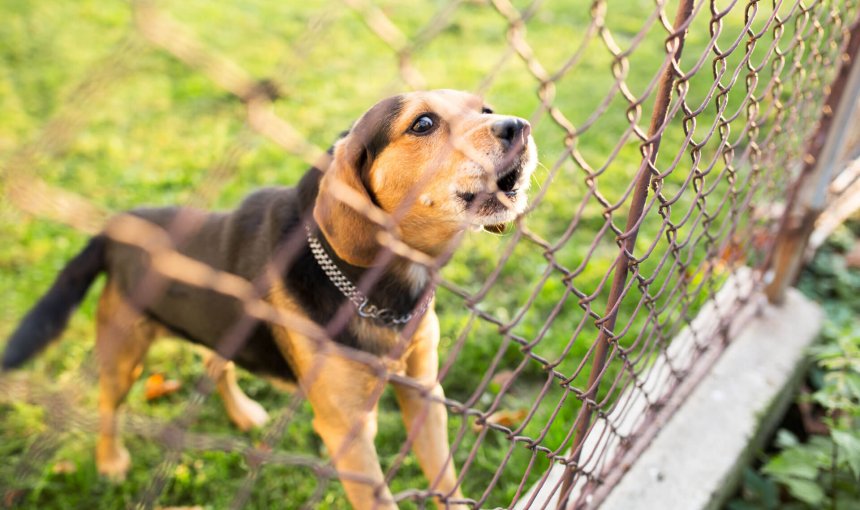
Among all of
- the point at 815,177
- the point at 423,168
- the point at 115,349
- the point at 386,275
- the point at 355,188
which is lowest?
the point at 115,349

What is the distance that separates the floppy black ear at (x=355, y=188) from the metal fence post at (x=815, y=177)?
6.35 feet

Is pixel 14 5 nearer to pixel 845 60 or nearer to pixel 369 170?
pixel 369 170

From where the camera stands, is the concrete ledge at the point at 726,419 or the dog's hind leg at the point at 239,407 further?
the dog's hind leg at the point at 239,407

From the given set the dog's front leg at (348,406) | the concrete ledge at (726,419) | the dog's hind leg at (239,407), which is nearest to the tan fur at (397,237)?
the dog's front leg at (348,406)

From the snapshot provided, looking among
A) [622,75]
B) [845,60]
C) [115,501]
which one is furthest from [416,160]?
[115,501]

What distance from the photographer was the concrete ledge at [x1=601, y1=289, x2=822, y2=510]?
8.34 feet

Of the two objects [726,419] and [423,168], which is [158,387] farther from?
[726,419]

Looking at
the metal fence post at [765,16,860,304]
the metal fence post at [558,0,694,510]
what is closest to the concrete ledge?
the metal fence post at [765,16,860,304]

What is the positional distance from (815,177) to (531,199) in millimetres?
1444

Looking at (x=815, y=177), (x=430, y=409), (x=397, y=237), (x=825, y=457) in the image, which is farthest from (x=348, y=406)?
(x=815, y=177)

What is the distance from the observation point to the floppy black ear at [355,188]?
2172 millimetres

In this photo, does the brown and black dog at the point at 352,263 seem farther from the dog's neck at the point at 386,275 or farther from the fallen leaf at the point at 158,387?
the fallen leaf at the point at 158,387

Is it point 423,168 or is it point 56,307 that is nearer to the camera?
point 423,168

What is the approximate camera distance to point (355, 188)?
7.47 feet
